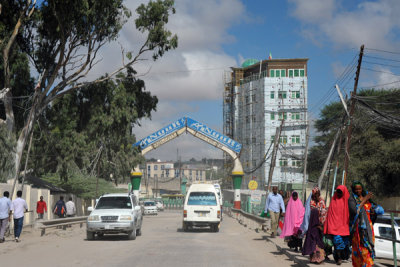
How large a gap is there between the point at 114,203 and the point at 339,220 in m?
12.4

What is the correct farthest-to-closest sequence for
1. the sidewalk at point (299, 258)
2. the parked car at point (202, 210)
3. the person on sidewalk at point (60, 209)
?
the person on sidewalk at point (60, 209) → the parked car at point (202, 210) → the sidewalk at point (299, 258)

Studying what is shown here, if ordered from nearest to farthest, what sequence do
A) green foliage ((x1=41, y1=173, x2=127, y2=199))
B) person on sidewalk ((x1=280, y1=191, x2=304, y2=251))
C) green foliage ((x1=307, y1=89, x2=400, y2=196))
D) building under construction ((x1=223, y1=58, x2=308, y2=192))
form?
person on sidewalk ((x1=280, y1=191, x2=304, y2=251)), green foliage ((x1=307, y1=89, x2=400, y2=196)), green foliage ((x1=41, y1=173, x2=127, y2=199)), building under construction ((x1=223, y1=58, x2=308, y2=192))

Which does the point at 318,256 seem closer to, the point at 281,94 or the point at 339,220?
the point at 339,220

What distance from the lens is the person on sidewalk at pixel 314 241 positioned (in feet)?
39.2

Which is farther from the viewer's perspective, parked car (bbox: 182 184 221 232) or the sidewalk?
parked car (bbox: 182 184 221 232)

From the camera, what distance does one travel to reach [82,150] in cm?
3634

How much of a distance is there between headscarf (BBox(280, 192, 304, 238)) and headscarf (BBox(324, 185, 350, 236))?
428 cm

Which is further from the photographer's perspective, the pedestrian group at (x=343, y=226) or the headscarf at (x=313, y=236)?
the headscarf at (x=313, y=236)

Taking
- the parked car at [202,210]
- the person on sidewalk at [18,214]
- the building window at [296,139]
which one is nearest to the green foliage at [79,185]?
the parked car at [202,210]

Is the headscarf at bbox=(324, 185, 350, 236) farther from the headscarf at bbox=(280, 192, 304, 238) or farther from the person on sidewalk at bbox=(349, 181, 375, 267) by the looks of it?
the headscarf at bbox=(280, 192, 304, 238)

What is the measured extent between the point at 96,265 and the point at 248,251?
18.0 ft

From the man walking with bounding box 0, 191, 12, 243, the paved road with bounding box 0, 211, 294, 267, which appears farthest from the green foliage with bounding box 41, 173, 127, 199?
the paved road with bounding box 0, 211, 294, 267

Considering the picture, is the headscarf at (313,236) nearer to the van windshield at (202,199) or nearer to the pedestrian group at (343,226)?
the pedestrian group at (343,226)

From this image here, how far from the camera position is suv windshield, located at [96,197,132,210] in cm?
2148
